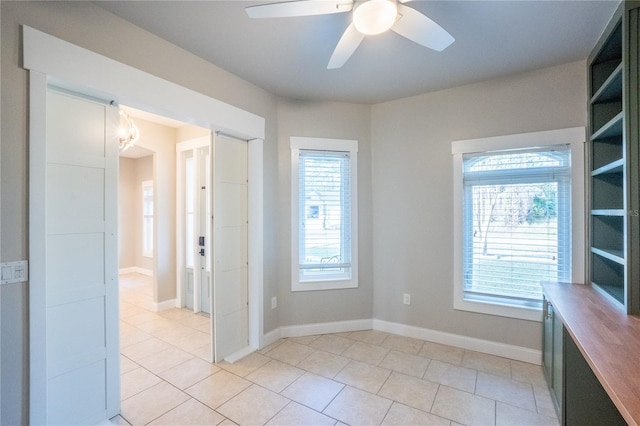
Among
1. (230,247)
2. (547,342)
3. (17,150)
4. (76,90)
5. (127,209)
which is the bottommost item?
(547,342)

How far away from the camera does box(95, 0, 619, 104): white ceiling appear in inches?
71.2

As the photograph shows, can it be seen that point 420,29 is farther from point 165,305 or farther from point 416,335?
point 165,305

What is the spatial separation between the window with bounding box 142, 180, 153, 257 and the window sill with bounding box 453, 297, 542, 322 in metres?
6.48

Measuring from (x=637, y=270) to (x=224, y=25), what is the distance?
9.93 feet

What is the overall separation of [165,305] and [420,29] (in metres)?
4.53

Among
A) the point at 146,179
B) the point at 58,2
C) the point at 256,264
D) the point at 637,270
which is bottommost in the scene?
the point at 256,264

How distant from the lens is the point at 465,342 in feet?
9.65

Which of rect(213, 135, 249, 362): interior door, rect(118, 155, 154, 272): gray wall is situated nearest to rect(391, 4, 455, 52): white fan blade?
rect(213, 135, 249, 362): interior door

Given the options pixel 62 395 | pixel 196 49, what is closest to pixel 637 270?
pixel 196 49

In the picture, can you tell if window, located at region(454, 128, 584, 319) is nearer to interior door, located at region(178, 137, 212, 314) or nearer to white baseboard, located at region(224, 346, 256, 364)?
white baseboard, located at region(224, 346, 256, 364)

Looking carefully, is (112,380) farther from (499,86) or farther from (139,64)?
(499,86)

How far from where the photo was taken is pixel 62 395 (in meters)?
1.71

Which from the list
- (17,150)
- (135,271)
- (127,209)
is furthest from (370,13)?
(135,271)

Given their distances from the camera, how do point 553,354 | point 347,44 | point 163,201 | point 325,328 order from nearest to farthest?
point 347,44 → point 553,354 → point 325,328 → point 163,201
